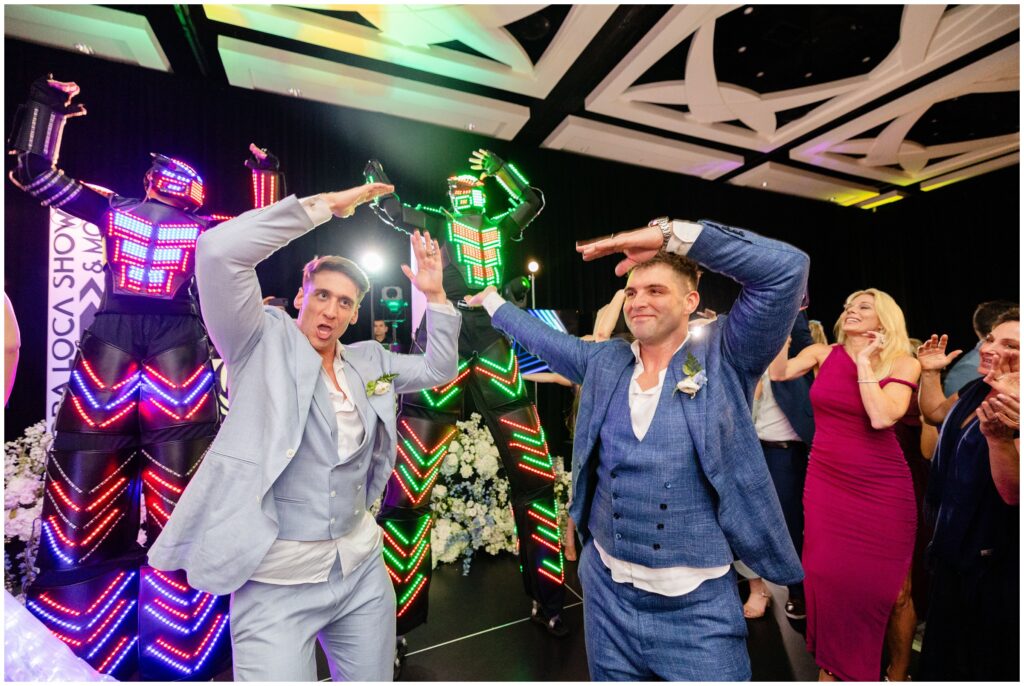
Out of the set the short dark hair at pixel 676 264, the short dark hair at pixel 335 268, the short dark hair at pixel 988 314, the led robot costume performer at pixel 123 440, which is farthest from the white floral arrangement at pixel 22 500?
the short dark hair at pixel 988 314

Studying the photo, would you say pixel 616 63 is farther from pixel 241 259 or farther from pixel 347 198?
pixel 241 259

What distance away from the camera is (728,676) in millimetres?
1404

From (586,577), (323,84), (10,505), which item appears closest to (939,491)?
(586,577)

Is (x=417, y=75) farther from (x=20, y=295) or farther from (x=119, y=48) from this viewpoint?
(x=20, y=295)

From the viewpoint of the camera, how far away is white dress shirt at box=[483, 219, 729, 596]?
1.41 meters

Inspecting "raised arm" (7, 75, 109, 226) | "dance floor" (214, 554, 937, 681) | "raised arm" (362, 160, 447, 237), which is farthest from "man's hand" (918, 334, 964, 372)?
"raised arm" (7, 75, 109, 226)

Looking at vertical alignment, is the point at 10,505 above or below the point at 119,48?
below

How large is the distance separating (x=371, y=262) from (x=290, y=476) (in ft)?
11.5

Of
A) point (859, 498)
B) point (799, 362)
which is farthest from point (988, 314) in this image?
point (859, 498)

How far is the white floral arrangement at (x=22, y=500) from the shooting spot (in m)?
3.09

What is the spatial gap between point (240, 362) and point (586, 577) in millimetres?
1440

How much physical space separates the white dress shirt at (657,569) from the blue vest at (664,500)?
3 centimetres

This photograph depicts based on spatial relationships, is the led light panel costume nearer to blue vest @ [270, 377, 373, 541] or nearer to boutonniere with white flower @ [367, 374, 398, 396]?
boutonniere with white flower @ [367, 374, 398, 396]

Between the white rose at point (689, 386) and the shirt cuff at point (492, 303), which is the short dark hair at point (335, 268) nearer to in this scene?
the shirt cuff at point (492, 303)
